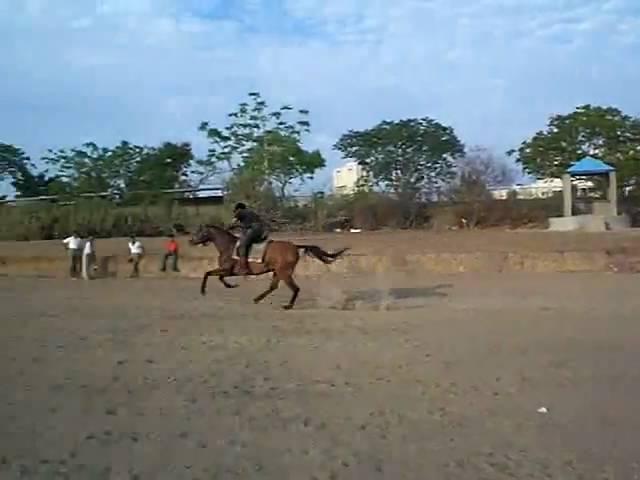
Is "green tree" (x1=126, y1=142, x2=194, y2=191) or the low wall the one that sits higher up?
"green tree" (x1=126, y1=142, x2=194, y2=191)

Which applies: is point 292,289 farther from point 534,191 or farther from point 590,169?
point 534,191

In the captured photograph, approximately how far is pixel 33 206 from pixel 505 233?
2371cm

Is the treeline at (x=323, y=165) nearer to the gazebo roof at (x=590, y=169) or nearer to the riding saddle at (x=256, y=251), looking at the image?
the gazebo roof at (x=590, y=169)

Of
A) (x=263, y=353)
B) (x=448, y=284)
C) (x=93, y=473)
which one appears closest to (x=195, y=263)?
(x=448, y=284)

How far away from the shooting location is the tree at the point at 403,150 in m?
58.3

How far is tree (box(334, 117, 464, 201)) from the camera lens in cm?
5830

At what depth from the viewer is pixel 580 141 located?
186 ft

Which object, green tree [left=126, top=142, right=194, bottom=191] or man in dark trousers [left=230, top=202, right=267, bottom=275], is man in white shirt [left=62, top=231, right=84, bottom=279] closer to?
man in dark trousers [left=230, top=202, right=267, bottom=275]

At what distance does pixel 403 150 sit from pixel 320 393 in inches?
2110

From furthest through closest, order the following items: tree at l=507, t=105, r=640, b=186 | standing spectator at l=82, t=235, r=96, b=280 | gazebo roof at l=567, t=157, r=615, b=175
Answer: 1. tree at l=507, t=105, r=640, b=186
2. gazebo roof at l=567, t=157, r=615, b=175
3. standing spectator at l=82, t=235, r=96, b=280

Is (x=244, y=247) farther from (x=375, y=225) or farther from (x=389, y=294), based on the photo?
(x=375, y=225)

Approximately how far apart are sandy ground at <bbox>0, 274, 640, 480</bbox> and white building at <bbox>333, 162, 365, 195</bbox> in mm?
32905

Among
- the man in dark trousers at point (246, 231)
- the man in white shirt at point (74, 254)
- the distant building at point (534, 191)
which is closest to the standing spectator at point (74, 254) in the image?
the man in white shirt at point (74, 254)

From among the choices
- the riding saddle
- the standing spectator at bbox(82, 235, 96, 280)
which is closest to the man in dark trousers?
the riding saddle
